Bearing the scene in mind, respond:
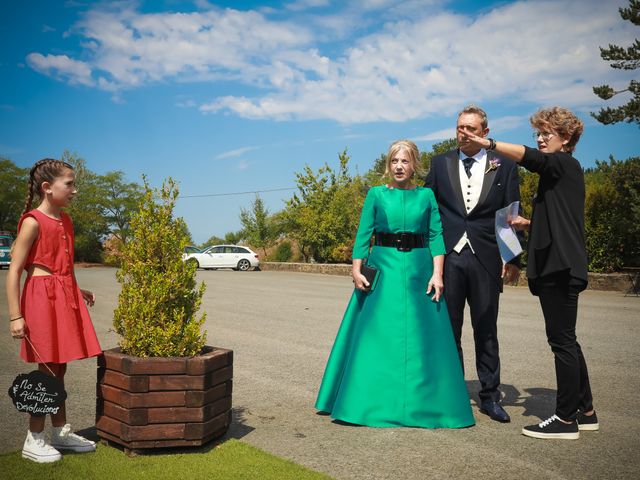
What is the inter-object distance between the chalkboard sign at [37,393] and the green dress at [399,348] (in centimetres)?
195

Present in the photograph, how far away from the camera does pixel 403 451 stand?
356 cm

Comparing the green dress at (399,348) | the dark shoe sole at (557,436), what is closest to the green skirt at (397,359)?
the green dress at (399,348)

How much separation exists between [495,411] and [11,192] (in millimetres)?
54572

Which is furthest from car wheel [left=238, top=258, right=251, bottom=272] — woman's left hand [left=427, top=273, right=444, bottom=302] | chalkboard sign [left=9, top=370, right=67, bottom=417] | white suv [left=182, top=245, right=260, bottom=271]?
chalkboard sign [left=9, top=370, right=67, bottom=417]

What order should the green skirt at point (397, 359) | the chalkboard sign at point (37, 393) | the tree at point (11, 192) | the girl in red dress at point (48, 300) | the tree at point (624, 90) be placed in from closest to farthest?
the chalkboard sign at point (37, 393), the girl in red dress at point (48, 300), the green skirt at point (397, 359), the tree at point (624, 90), the tree at point (11, 192)

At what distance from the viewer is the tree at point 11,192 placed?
1949 inches

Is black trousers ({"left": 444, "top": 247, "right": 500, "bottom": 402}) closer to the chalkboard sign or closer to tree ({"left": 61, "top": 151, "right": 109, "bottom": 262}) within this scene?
the chalkboard sign

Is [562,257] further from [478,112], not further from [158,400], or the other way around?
[158,400]

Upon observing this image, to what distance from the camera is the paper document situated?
14.1 ft

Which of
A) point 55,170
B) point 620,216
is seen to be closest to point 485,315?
→ point 55,170

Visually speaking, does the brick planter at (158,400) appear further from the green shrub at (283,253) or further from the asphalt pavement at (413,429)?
the green shrub at (283,253)

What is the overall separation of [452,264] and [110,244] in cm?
273

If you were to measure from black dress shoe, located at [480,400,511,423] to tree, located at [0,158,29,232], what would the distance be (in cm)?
5297

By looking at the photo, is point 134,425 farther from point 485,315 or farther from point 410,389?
point 485,315
